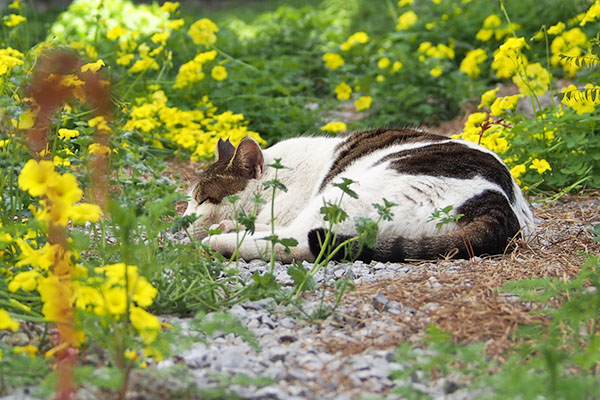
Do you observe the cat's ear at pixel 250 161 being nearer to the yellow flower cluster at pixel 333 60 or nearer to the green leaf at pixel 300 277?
the green leaf at pixel 300 277

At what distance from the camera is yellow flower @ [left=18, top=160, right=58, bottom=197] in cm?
218

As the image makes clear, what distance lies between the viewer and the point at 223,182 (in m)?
4.04

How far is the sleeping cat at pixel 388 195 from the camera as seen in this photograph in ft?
11.0

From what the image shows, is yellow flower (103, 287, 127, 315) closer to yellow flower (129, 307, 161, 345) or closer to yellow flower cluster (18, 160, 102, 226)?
yellow flower (129, 307, 161, 345)

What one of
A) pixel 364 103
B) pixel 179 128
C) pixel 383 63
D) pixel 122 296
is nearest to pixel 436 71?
pixel 383 63

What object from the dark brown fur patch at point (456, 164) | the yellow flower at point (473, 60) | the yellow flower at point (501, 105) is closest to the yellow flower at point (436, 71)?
the yellow flower at point (473, 60)

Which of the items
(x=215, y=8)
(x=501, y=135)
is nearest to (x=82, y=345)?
(x=501, y=135)

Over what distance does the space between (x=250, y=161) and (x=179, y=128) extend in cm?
187

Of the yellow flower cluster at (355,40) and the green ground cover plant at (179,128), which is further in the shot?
the yellow flower cluster at (355,40)

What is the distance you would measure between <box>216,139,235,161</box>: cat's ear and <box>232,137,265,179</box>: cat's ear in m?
0.13

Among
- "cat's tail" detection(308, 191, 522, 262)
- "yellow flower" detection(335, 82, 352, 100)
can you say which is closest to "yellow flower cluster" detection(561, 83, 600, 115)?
"cat's tail" detection(308, 191, 522, 262)

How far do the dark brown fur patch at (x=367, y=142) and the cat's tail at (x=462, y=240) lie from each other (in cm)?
66

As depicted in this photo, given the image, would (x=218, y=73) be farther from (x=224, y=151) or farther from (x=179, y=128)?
(x=224, y=151)

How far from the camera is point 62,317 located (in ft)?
7.28
